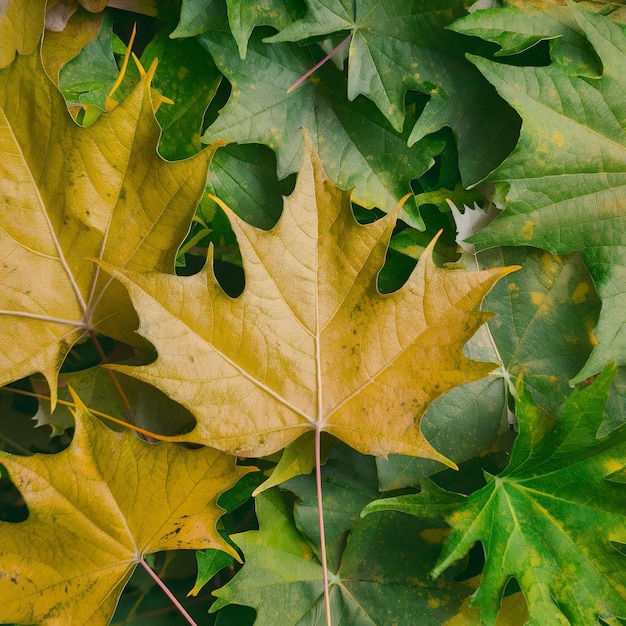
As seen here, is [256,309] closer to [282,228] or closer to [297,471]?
[282,228]

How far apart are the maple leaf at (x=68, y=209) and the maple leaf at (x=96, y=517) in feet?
0.26

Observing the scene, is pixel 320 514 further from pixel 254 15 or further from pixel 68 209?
pixel 254 15

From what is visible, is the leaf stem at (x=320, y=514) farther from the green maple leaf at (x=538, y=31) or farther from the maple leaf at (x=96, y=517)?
the green maple leaf at (x=538, y=31)

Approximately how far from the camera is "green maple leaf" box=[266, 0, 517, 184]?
2.19 feet

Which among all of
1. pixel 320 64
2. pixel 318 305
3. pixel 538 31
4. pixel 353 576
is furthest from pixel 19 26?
pixel 353 576

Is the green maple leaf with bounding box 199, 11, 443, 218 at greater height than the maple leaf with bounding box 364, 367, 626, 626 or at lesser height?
greater

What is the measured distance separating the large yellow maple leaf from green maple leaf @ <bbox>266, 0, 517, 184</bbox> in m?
0.17

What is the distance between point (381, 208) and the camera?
71cm

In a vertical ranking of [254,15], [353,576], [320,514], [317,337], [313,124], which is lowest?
[353,576]

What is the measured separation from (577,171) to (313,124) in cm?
31

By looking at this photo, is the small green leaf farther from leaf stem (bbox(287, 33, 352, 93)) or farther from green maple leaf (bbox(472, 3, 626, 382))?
leaf stem (bbox(287, 33, 352, 93))

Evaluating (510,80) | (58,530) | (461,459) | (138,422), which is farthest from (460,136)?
(58,530)

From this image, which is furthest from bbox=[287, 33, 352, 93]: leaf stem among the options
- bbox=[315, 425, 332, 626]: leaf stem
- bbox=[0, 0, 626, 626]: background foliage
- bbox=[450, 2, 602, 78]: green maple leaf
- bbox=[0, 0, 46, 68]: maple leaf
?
bbox=[315, 425, 332, 626]: leaf stem

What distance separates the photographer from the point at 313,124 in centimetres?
72
